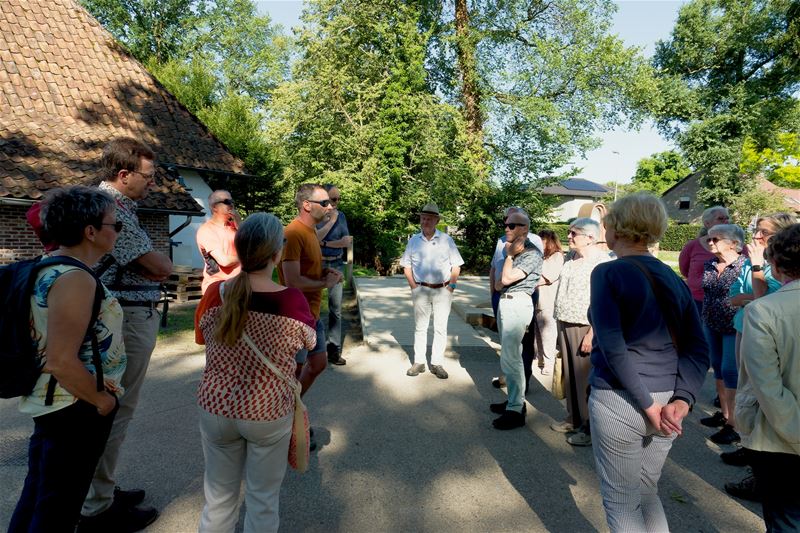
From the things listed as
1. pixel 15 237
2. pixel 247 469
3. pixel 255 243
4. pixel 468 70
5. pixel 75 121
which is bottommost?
pixel 247 469

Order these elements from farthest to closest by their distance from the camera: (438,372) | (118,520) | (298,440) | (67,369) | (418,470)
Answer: (438,372), (418,470), (118,520), (298,440), (67,369)

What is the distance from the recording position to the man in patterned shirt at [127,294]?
2.74 meters

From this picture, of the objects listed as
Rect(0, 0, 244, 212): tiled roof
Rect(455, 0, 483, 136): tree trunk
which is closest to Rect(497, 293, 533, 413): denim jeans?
Rect(0, 0, 244, 212): tiled roof

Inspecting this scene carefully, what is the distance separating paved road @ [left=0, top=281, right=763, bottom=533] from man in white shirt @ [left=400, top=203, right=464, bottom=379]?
61cm

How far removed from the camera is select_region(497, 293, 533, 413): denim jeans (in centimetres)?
429

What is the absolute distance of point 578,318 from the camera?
4039 millimetres

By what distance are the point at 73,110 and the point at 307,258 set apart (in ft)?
36.0

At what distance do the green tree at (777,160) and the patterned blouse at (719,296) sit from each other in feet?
101

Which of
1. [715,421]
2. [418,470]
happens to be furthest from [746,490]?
[418,470]

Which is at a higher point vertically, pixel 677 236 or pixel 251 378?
pixel 251 378

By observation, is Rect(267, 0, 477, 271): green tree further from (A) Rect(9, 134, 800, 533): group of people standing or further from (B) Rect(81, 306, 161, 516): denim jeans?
(A) Rect(9, 134, 800, 533): group of people standing

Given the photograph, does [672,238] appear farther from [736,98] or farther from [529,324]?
[529,324]

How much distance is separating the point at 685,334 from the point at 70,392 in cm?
267

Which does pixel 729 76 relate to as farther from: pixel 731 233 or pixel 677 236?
pixel 731 233
